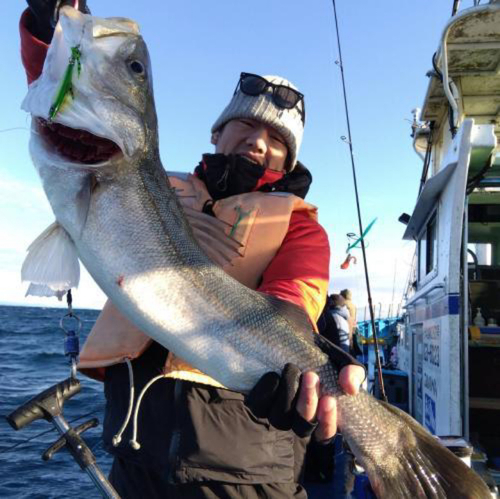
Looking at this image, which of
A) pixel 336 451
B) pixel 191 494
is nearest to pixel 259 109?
pixel 191 494

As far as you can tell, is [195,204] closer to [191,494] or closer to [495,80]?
[191,494]

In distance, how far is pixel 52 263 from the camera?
88.7 inches

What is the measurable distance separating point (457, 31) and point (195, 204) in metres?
4.65

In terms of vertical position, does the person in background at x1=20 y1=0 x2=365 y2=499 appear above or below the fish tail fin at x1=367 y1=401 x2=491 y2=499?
above

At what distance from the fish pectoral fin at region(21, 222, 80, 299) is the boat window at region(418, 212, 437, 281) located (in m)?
5.09

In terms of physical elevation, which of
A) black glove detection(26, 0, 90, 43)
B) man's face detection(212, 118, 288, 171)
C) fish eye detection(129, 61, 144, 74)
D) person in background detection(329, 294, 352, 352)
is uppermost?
black glove detection(26, 0, 90, 43)

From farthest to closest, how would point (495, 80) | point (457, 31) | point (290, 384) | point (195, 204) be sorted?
1. point (495, 80)
2. point (457, 31)
3. point (195, 204)
4. point (290, 384)

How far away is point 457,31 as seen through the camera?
5.93 metres

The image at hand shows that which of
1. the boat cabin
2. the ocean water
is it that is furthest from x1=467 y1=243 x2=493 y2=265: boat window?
the ocean water

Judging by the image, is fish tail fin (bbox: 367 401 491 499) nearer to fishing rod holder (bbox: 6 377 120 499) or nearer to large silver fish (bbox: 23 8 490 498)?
large silver fish (bbox: 23 8 490 498)

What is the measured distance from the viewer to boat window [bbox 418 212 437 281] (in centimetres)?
665

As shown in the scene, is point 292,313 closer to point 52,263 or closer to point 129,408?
point 129,408

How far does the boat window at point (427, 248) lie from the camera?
6.65m

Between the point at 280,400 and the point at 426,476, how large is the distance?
81cm
